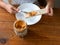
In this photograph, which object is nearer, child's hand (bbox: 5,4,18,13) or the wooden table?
the wooden table

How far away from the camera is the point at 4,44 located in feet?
3.51

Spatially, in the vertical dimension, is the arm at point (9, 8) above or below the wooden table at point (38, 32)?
above

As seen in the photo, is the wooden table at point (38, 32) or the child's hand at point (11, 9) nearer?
the wooden table at point (38, 32)

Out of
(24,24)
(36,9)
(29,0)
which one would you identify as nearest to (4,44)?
(24,24)

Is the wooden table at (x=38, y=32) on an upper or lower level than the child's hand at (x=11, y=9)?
lower

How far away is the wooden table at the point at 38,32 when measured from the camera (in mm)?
1066

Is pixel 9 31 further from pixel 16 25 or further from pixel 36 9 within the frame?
pixel 36 9

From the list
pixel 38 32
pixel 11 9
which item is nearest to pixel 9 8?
pixel 11 9

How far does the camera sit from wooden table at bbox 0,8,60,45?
3.50 ft

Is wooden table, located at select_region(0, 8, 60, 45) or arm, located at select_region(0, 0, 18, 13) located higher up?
arm, located at select_region(0, 0, 18, 13)

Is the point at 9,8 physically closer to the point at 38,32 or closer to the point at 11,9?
the point at 11,9

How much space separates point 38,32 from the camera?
43.4 inches

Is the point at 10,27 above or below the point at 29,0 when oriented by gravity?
below

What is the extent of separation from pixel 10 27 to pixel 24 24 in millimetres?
126
